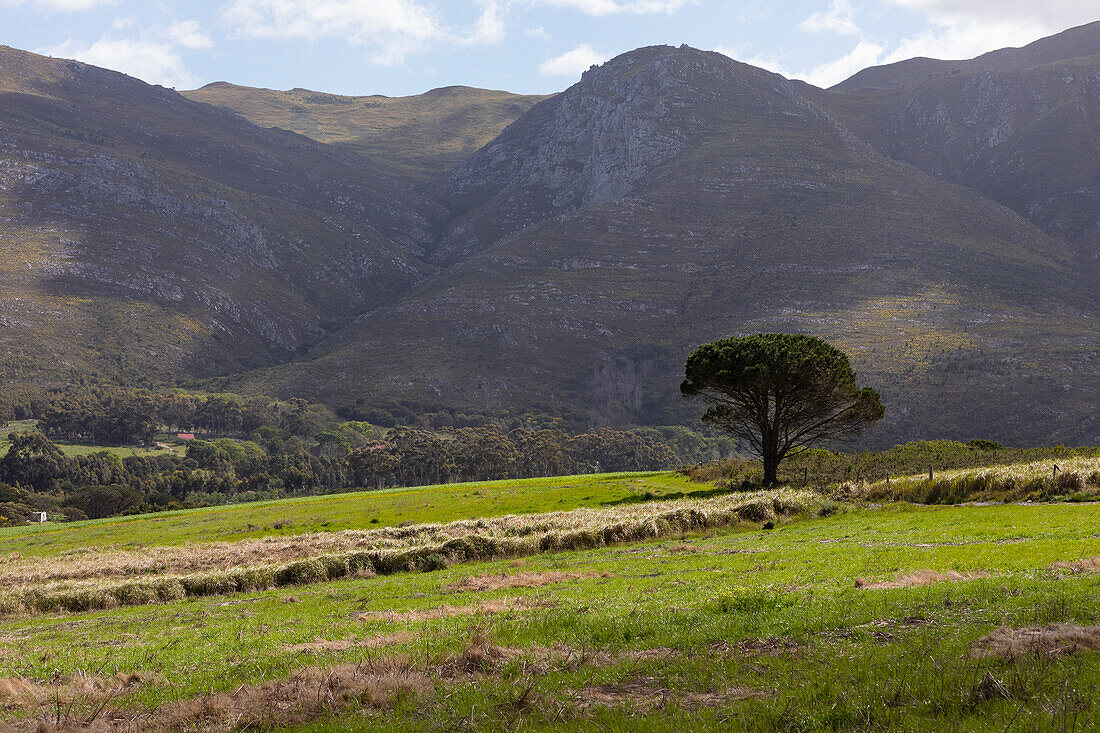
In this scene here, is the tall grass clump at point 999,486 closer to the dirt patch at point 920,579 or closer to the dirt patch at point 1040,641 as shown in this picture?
the dirt patch at point 920,579

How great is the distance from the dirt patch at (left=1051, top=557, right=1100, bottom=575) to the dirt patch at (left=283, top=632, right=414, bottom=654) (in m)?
16.0

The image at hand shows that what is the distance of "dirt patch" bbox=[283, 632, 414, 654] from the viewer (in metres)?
14.9

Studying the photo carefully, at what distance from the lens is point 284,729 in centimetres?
989

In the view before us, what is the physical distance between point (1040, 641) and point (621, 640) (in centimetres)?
700

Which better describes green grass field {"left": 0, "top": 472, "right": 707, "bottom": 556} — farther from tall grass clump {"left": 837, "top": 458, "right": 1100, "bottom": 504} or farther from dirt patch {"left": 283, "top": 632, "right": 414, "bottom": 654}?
dirt patch {"left": 283, "top": 632, "right": 414, "bottom": 654}

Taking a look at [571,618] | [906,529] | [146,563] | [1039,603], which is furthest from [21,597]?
[906,529]

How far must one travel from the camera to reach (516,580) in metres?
25.3

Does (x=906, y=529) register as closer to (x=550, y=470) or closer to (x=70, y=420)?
(x=550, y=470)

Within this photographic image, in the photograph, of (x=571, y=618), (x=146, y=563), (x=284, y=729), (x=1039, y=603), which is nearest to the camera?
(x=284, y=729)

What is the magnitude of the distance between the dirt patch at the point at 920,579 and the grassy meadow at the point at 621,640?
0.30 ft

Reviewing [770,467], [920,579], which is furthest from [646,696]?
Result: [770,467]

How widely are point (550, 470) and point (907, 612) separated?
149591 mm

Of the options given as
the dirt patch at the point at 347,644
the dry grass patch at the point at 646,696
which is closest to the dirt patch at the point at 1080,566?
the dry grass patch at the point at 646,696

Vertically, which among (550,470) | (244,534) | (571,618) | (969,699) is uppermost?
(969,699)
